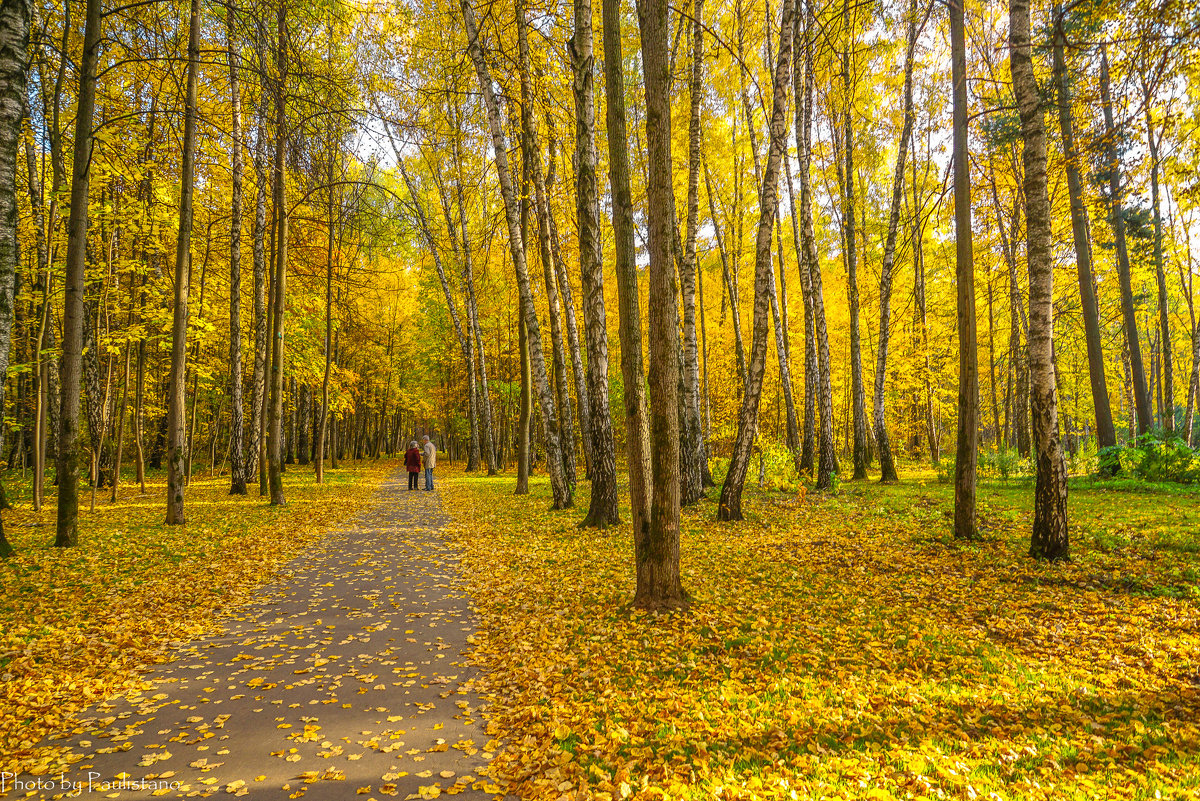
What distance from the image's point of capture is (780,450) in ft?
53.9

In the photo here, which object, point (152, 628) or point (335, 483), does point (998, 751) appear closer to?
point (152, 628)

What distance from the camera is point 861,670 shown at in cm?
438

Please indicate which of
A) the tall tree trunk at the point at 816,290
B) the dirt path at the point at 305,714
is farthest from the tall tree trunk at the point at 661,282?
the tall tree trunk at the point at 816,290

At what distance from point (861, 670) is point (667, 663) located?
149 cm

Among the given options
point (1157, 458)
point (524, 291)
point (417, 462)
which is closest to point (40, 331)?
point (524, 291)

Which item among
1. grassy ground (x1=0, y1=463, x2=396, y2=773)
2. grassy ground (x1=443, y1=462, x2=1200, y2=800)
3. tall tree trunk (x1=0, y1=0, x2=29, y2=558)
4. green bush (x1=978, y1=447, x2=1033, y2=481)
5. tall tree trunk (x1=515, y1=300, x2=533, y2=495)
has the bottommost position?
grassy ground (x1=443, y1=462, x2=1200, y2=800)

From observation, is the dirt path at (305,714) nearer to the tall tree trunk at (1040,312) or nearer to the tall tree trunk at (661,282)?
the tall tree trunk at (661,282)

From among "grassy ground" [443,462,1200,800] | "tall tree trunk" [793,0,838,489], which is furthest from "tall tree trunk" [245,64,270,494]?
"tall tree trunk" [793,0,838,489]

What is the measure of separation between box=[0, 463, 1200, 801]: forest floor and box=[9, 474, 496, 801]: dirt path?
26 millimetres

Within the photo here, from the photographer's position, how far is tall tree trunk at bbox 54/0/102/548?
7805 mm

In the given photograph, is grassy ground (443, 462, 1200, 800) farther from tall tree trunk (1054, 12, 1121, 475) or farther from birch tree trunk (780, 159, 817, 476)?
birch tree trunk (780, 159, 817, 476)

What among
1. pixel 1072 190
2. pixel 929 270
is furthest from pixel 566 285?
pixel 929 270

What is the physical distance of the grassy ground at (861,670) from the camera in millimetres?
3096

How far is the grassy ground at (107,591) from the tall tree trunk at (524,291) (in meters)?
4.93
